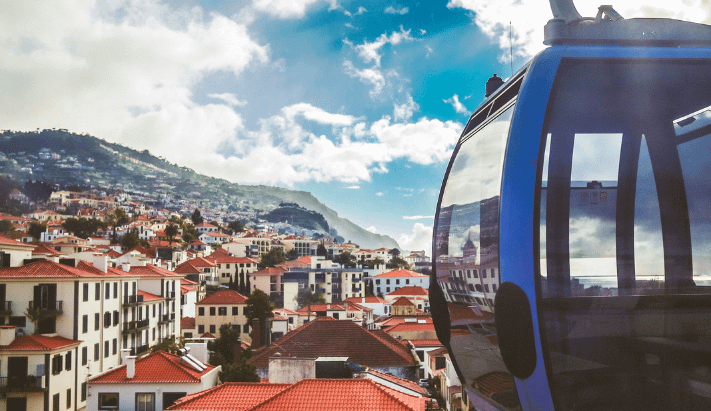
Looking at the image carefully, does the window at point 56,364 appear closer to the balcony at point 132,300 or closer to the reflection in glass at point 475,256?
the balcony at point 132,300

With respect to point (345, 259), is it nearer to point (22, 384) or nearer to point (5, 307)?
point (5, 307)

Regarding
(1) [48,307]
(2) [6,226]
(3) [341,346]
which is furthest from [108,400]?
(2) [6,226]

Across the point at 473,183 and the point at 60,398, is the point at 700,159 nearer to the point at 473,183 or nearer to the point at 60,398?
the point at 473,183

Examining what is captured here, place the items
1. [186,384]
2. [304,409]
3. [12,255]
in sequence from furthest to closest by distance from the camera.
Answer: [12,255] < [186,384] < [304,409]

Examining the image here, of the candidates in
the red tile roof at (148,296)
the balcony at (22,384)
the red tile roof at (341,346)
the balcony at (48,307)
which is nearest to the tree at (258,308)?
the red tile roof at (148,296)

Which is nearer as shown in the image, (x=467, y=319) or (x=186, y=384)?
(x=467, y=319)

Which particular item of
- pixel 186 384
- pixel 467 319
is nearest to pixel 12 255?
pixel 186 384

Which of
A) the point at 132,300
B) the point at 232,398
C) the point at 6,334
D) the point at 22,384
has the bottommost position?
the point at 22,384
